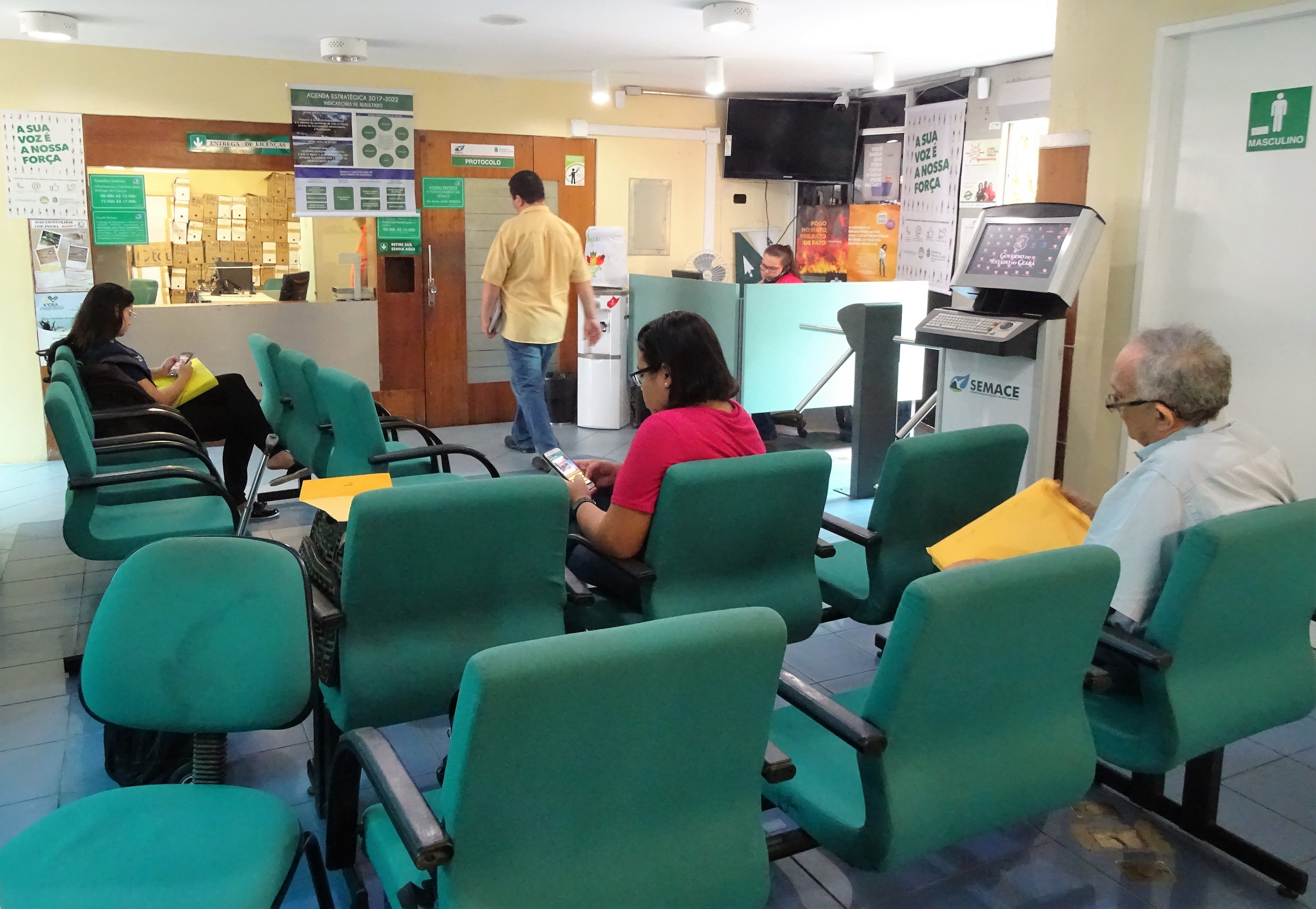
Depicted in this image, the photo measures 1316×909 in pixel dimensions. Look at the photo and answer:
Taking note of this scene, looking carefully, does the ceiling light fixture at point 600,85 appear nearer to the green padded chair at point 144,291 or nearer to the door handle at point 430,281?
the door handle at point 430,281

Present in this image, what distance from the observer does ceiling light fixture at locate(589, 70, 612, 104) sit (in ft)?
21.2

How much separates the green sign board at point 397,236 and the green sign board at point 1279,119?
15.9ft

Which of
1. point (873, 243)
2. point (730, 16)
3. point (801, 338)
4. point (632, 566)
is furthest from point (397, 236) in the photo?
point (632, 566)

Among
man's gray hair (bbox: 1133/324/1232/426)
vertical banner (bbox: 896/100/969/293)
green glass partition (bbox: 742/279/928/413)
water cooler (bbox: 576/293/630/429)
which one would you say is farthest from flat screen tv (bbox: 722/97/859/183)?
man's gray hair (bbox: 1133/324/1232/426)

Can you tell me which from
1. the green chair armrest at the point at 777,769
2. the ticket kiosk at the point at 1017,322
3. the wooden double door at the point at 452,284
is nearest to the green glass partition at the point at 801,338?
the wooden double door at the point at 452,284

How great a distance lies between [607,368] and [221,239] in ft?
10.8

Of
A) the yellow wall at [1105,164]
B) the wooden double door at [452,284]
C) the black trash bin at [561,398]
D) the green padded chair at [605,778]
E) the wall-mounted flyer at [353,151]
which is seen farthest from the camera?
the black trash bin at [561,398]

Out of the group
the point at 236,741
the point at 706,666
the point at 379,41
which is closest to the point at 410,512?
the point at 706,666

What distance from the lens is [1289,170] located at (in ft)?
10.6

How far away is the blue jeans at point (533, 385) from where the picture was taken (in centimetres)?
566

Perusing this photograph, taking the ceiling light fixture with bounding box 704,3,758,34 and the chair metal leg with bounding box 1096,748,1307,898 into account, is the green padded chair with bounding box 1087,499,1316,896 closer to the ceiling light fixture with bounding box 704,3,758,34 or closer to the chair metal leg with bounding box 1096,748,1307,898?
the chair metal leg with bounding box 1096,748,1307,898

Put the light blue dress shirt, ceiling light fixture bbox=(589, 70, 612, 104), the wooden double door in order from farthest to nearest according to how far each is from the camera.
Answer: the wooden double door, ceiling light fixture bbox=(589, 70, 612, 104), the light blue dress shirt

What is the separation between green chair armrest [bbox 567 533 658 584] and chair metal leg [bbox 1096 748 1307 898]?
1.18 metres

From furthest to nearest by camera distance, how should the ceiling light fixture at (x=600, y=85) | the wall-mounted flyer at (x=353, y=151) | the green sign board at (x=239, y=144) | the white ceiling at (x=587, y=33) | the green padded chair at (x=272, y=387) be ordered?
1. the ceiling light fixture at (x=600, y=85)
2. the wall-mounted flyer at (x=353, y=151)
3. the green sign board at (x=239, y=144)
4. the white ceiling at (x=587, y=33)
5. the green padded chair at (x=272, y=387)
